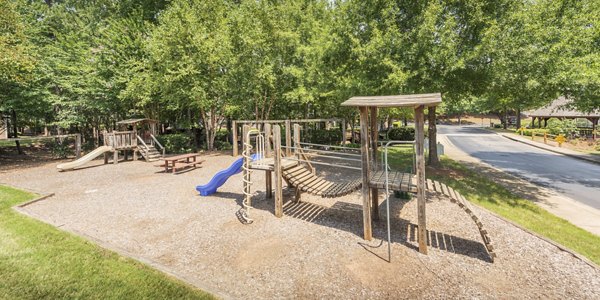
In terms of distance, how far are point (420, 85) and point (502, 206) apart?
5.10 metres

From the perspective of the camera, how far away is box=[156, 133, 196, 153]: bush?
22.1 m

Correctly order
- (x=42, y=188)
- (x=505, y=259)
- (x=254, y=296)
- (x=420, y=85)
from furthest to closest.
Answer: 1. (x=42, y=188)
2. (x=420, y=85)
3. (x=505, y=259)
4. (x=254, y=296)

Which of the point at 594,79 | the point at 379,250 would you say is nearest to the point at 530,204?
the point at 594,79

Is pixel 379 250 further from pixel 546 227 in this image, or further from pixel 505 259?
pixel 546 227

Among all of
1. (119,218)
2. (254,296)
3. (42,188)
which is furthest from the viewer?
(42,188)

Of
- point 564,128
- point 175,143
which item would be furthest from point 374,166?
point 564,128

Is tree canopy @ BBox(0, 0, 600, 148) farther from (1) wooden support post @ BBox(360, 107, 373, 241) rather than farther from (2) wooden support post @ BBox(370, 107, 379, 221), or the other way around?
(1) wooden support post @ BBox(360, 107, 373, 241)

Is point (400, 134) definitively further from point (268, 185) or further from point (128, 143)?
point (128, 143)

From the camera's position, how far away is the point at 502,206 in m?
9.25

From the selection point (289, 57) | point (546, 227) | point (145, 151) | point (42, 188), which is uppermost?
point (289, 57)

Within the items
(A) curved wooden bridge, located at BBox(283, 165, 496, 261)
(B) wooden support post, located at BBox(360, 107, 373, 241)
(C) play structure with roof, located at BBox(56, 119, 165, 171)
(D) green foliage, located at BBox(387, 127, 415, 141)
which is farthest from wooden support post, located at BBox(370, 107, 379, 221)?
(D) green foliage, located at BBox(387, 127, 415, 141)

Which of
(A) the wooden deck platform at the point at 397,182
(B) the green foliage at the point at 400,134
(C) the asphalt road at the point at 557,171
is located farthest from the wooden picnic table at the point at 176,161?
(B) the green foliage at the point at 400,134

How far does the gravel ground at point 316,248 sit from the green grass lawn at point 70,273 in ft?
1.42

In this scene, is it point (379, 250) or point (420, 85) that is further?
point (420, 85)
